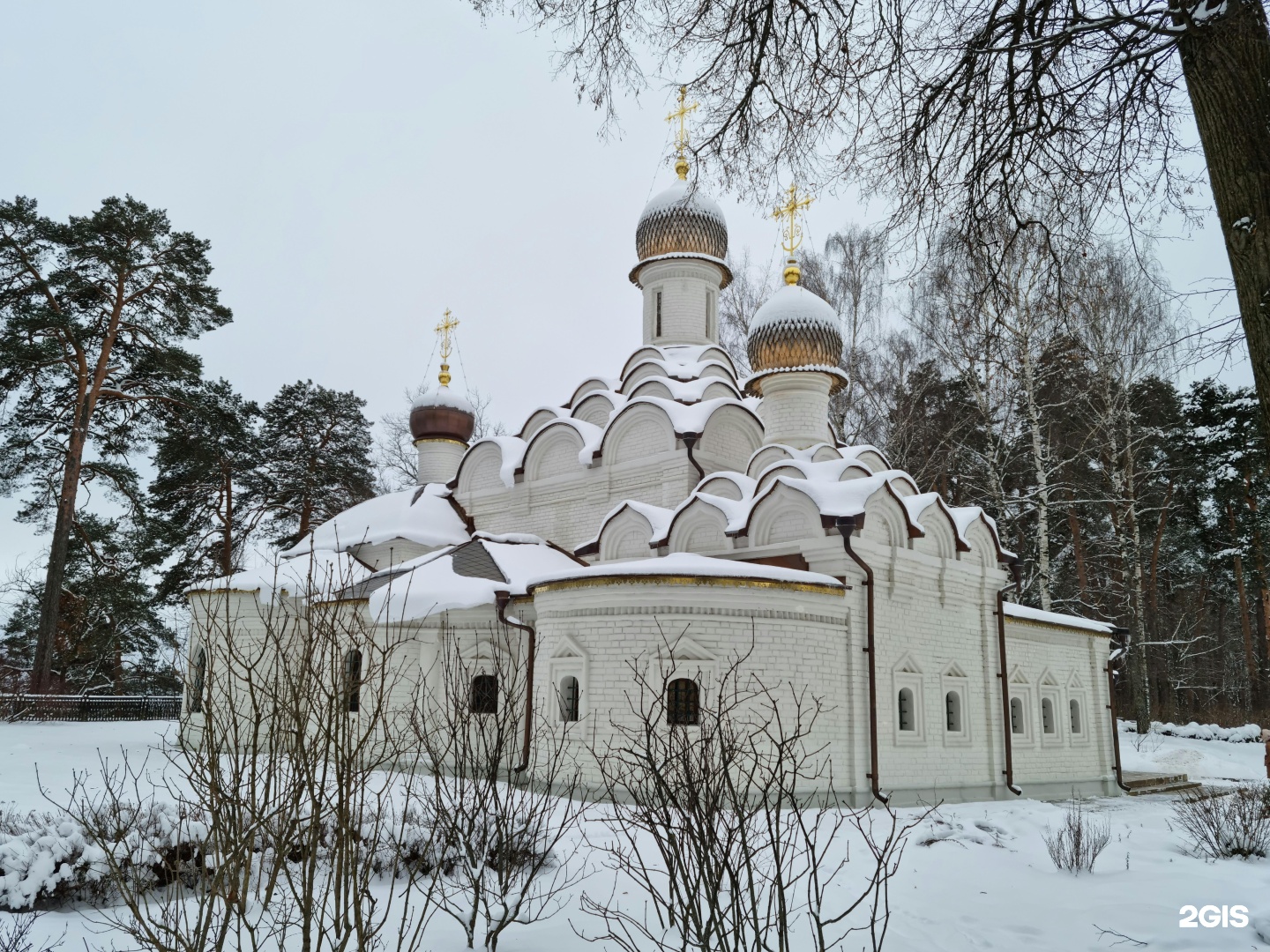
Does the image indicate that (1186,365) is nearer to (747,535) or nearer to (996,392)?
(747,535)

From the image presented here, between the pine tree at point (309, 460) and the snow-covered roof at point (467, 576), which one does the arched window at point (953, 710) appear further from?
the pine tree at point (309, 460)

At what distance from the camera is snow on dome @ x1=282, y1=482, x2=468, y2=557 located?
1261 centimetres

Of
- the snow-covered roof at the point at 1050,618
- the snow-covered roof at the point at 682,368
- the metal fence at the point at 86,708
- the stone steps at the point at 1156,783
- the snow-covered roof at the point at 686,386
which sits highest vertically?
the snow-covered roof at the point at 682,368

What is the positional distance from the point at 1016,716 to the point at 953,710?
1.34 metres

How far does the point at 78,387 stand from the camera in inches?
589

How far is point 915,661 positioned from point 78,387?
14.0m

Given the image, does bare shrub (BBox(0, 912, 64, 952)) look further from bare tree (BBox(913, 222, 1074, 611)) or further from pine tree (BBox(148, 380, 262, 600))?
pine tree (BBox(148, 380, 262, 600))

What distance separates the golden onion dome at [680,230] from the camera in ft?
45.8

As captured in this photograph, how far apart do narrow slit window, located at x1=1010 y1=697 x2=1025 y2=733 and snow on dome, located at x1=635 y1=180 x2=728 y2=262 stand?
781cm

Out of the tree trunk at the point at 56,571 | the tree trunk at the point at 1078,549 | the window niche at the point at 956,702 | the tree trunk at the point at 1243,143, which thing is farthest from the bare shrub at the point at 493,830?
the tree trunk at the point at 1078,549

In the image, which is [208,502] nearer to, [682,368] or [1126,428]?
[682,368]

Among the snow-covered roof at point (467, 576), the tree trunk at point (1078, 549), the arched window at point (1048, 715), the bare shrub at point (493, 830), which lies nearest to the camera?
the bare shrub at point (493, 830)

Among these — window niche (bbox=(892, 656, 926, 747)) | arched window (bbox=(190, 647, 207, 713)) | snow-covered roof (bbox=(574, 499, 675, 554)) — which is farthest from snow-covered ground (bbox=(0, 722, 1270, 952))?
snow-covered roof (bbox=(574, 499, 675, 554))

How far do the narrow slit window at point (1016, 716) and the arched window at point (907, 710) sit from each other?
2087mm
